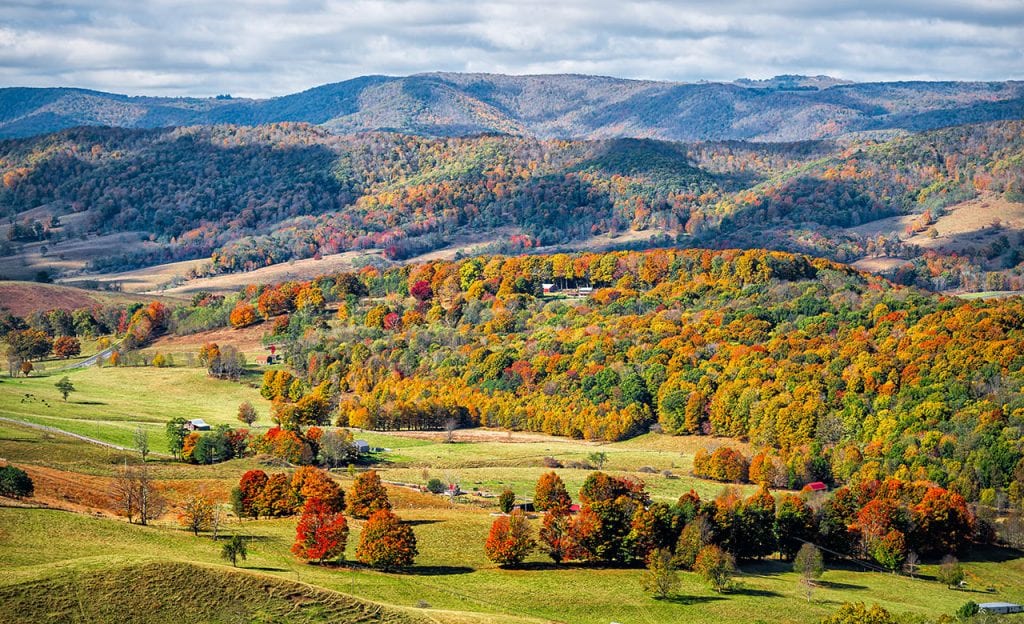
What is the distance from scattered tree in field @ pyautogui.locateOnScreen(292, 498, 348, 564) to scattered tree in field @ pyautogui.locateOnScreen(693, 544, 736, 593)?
24.5m

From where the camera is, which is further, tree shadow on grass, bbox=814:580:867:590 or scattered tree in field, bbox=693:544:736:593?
tree shadow on grass, bbox=814:580:867:590

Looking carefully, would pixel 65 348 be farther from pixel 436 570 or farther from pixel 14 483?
pixel 436 570

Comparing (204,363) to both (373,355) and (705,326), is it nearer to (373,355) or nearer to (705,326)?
(373,355)

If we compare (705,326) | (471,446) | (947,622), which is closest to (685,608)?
(947,622)

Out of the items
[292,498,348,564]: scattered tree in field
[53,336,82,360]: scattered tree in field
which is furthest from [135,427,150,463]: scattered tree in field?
[53,336,82,360]: scattered tree in field

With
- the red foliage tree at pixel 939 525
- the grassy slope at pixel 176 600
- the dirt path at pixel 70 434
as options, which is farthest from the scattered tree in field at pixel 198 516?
the red foliage tree at pixel 939 525

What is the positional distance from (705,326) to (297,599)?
117 m

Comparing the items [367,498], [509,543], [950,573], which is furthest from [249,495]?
[950,573]

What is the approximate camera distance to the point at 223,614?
6550cm

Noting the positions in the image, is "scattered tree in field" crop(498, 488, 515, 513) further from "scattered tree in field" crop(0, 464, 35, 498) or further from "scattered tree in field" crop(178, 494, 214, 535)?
"scattered tree in field" crop(0, 464, 35, 498)

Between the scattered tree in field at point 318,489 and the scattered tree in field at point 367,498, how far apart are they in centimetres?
85

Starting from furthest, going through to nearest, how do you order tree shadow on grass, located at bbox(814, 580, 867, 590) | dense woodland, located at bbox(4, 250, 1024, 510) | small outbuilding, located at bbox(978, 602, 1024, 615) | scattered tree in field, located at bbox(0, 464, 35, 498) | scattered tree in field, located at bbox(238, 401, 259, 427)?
scattered tree in field, located at bbox(238, 401, 259, 427) < dense woodland, located at bbox(4, 250, 1024, 510) < tree shadow on grass, located at bbox(814, 580, 867, 590) < scattered tree in field, located at bbox(0, 464, 35, 498) < small outbuilding, located at bbox(978, 602, 1024, 615)

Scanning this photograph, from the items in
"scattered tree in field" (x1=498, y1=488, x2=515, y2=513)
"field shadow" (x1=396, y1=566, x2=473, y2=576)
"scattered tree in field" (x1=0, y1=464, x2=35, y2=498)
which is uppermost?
"scattered tree in field" (x1=0, y1=464, x2=35, y2=498)

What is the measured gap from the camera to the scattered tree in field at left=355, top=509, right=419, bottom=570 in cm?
8156
